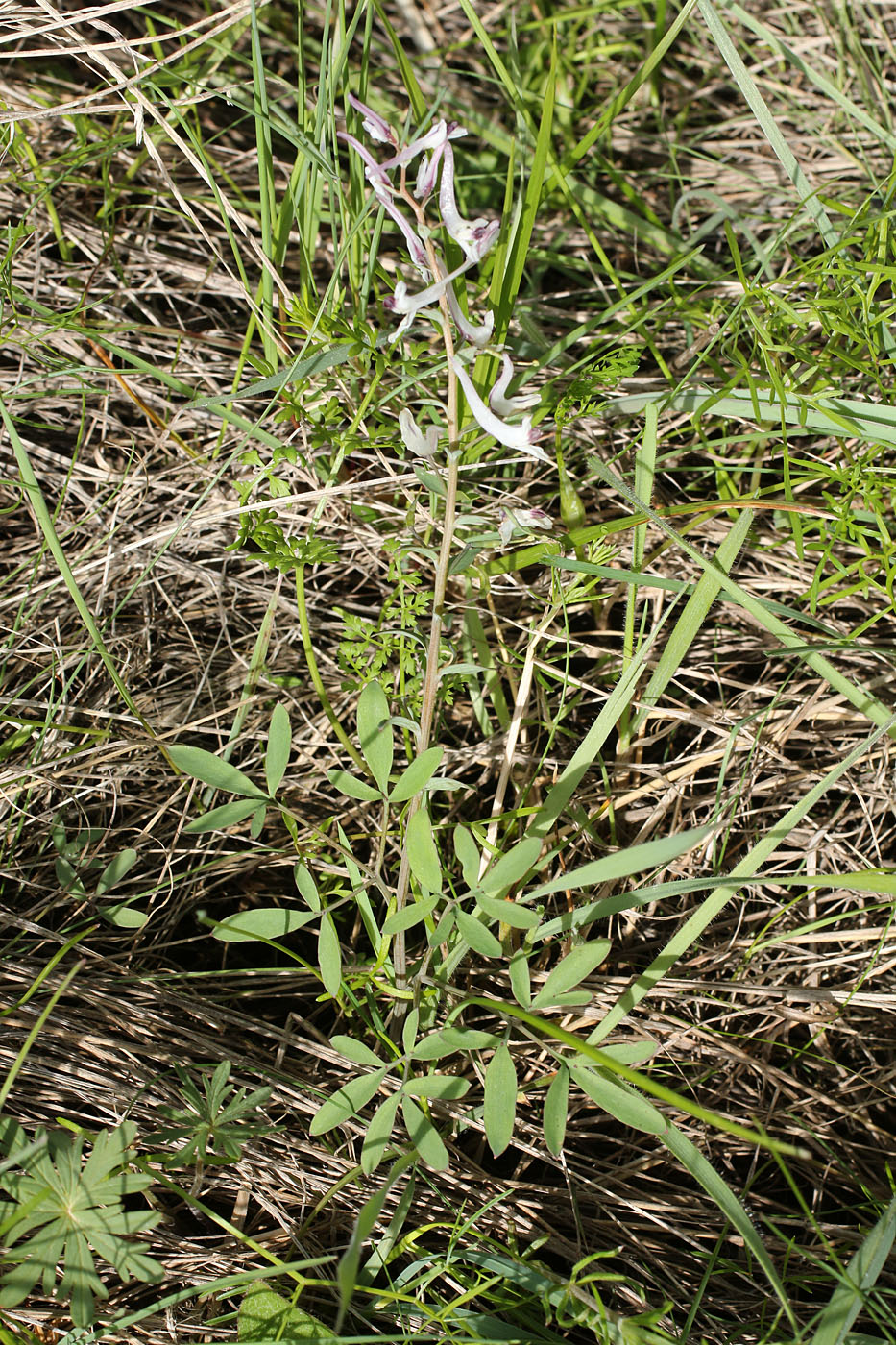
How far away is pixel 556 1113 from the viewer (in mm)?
1318

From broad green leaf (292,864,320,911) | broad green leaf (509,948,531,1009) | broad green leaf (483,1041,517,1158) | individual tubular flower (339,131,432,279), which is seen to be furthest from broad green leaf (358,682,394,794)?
individual tubular flower (339,131,432,279)

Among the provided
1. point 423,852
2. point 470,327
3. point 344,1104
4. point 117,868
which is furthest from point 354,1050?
point 470,327

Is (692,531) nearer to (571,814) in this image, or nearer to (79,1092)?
(571,814)

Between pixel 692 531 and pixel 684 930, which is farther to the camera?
pixel 692 531

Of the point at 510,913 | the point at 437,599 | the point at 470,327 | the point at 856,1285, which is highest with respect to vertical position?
the point at 470,327

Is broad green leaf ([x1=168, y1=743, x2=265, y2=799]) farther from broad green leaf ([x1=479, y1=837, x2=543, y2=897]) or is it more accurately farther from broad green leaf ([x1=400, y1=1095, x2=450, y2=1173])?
broad green leaf ([x1=400, y1=1095, x2=450, y2=1173])

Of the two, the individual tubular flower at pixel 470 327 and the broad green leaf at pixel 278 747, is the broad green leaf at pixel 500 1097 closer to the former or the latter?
the broad green leaf at pixel 278 747

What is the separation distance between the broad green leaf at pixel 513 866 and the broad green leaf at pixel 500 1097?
0.24 meters

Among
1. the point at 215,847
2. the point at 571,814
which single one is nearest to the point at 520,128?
the point at 571,814

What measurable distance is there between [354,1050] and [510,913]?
13.9 inches

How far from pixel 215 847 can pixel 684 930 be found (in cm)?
100

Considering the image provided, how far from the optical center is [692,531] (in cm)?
217

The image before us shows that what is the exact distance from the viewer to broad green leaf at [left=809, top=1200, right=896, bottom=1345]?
1302 mm

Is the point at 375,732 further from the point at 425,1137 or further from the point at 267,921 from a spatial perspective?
the point at 425,1137
